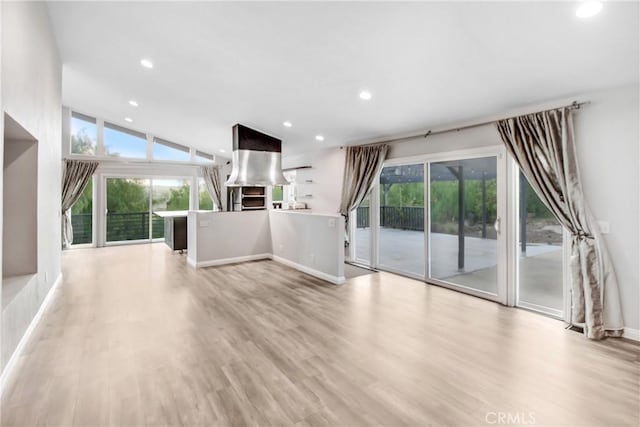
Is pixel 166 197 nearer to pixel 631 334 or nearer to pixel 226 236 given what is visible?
pixel 226 236

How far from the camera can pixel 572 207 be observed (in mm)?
3158

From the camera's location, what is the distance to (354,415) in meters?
→ 1.89

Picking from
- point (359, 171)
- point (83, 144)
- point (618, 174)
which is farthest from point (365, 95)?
point (83, 144)

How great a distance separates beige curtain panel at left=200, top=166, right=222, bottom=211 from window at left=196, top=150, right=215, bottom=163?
0.27 m

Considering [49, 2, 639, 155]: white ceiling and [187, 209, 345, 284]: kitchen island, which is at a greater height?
[49, 2, 639, 155]: white ceiling

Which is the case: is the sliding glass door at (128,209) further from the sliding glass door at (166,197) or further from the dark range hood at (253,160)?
the dark range hood at (253,160)

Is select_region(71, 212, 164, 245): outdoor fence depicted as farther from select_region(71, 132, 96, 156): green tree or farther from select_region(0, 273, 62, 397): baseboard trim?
select_region(0, 273, 62, 397): baseboard trim

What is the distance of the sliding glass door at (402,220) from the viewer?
5066mm

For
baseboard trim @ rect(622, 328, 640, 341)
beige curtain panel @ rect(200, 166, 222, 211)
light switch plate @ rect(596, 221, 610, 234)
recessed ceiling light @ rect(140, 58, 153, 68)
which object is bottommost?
baseboard trim @ rect(622, 328, 640, 341)

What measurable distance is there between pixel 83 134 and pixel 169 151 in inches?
79.0

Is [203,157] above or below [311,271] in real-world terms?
above

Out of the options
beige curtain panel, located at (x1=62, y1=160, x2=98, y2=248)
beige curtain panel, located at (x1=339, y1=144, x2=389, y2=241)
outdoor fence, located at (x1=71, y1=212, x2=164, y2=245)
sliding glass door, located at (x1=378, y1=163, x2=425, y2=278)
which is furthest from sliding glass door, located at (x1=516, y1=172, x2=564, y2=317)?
beige curtain panel, located at (x1=62, y1=160, x2=98, y2=248)

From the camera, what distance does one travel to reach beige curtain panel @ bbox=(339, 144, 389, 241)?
548cm

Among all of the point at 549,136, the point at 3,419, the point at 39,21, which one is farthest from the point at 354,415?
the point at 39,21
